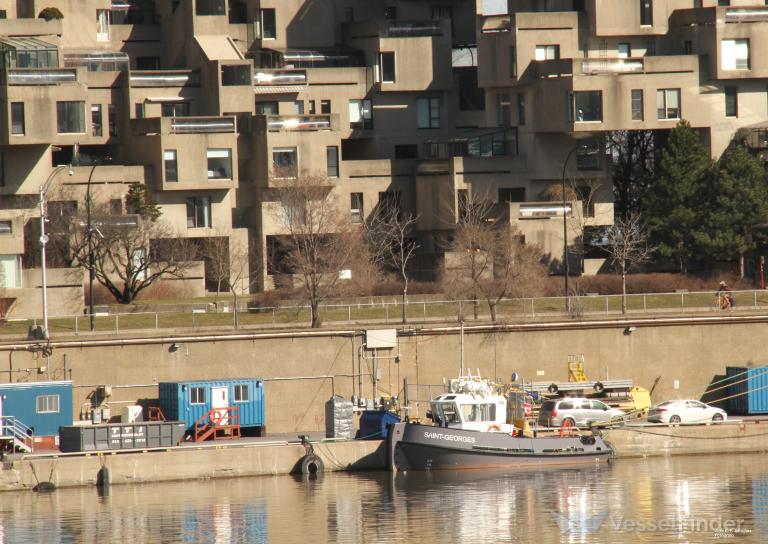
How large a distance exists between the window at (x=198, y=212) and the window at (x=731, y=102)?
32229 millimetres

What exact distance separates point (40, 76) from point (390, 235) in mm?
22292

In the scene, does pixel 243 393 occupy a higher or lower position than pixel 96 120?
lower

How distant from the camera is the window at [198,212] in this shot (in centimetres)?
10388

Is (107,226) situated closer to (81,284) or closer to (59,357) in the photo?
(81,284)

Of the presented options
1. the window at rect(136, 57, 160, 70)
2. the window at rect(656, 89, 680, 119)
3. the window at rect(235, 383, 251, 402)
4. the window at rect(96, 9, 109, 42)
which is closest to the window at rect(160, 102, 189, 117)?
the window at rect(136, 57, 160, 70)

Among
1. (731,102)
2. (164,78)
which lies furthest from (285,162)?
(731,102)

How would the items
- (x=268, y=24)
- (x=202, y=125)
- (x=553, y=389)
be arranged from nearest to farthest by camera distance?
1. (x=553, y=389)
2. (x=202, y=125)
3. (x=268, y=24)

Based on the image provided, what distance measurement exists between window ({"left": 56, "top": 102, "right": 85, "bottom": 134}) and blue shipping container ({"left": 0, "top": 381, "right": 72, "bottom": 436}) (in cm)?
3376

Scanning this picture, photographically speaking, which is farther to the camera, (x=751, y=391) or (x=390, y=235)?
(x=390, y=235)

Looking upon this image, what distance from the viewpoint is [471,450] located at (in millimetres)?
67625

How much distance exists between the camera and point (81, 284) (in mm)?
90562

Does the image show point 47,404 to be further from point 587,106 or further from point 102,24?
point 102,24

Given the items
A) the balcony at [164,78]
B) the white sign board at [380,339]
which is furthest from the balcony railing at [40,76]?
the white sign board at [380,339]

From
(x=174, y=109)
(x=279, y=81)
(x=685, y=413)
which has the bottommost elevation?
(x=685, y=413)
